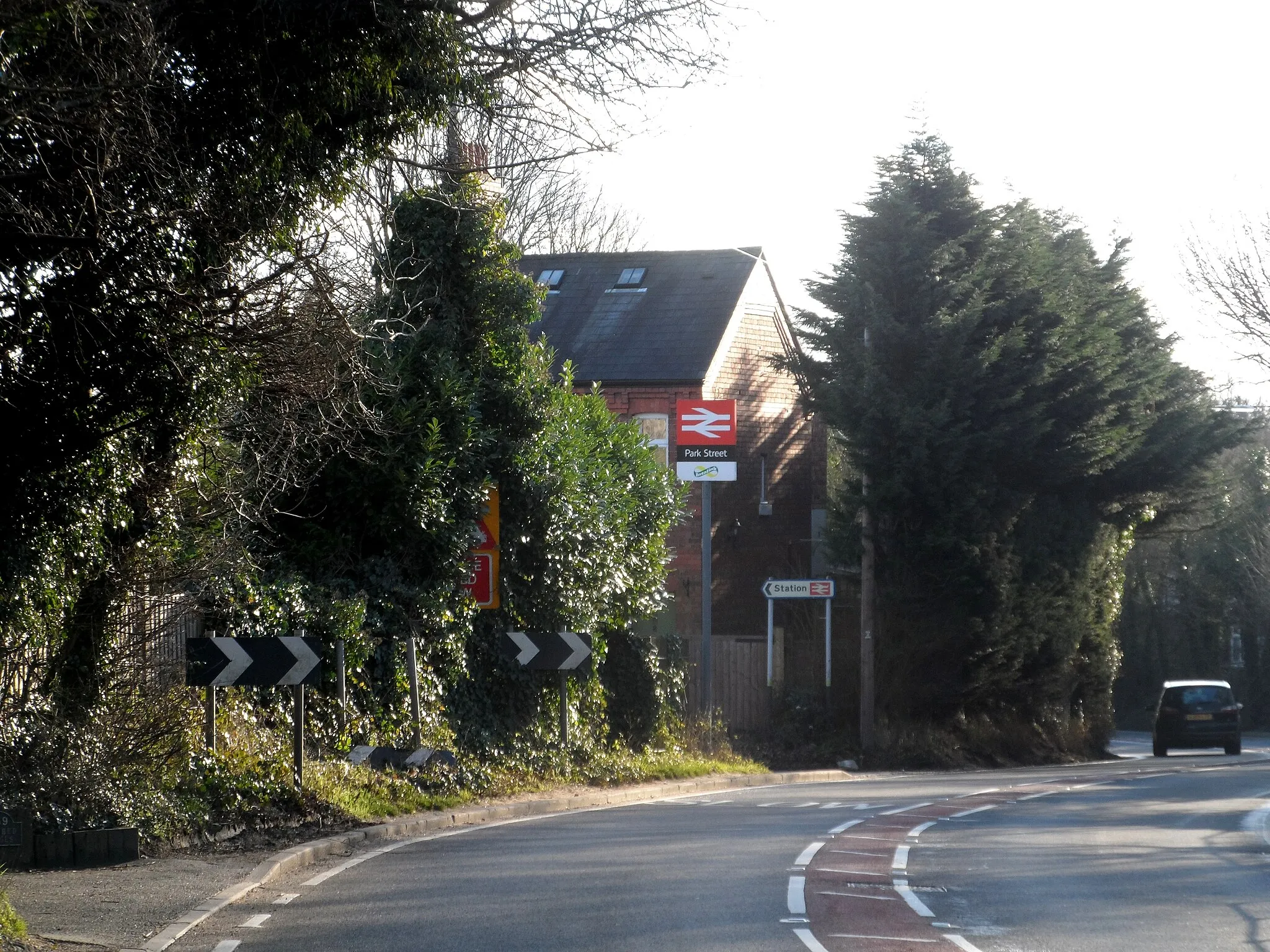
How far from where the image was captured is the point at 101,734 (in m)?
12.8

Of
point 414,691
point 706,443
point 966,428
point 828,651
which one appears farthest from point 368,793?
point 966,428

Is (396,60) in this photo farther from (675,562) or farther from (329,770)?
(675,562)

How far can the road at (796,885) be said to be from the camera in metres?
9.05

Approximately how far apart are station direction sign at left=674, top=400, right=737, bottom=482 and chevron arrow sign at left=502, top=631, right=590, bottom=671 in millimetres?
5604

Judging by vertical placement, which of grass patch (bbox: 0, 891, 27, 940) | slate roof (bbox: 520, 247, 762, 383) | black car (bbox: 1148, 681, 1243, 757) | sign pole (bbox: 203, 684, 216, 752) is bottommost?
black car (bbox: 1148, 681, 1243, 757)

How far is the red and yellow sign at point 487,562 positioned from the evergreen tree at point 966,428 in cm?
1091

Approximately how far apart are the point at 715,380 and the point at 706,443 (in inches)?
434

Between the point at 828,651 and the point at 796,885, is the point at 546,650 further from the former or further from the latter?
the point at 828,651

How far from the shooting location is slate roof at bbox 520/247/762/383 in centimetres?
3616

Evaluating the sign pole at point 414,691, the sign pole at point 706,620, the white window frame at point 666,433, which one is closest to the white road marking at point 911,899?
the sign pole at point 414,691

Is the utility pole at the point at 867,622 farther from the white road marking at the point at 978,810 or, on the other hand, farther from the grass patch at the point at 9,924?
the grass patch at the point at 9,924

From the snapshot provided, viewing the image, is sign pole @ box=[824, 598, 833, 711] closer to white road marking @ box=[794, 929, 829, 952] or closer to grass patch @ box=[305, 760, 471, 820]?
grass patch @ box=[305, 760, 471, 820]

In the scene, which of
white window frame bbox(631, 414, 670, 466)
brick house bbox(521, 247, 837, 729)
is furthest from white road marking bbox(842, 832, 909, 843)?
white window frame bbox(631, 414, 670, 466)

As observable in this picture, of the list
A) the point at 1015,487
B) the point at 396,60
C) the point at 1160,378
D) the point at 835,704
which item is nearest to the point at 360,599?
the point at 396,60
